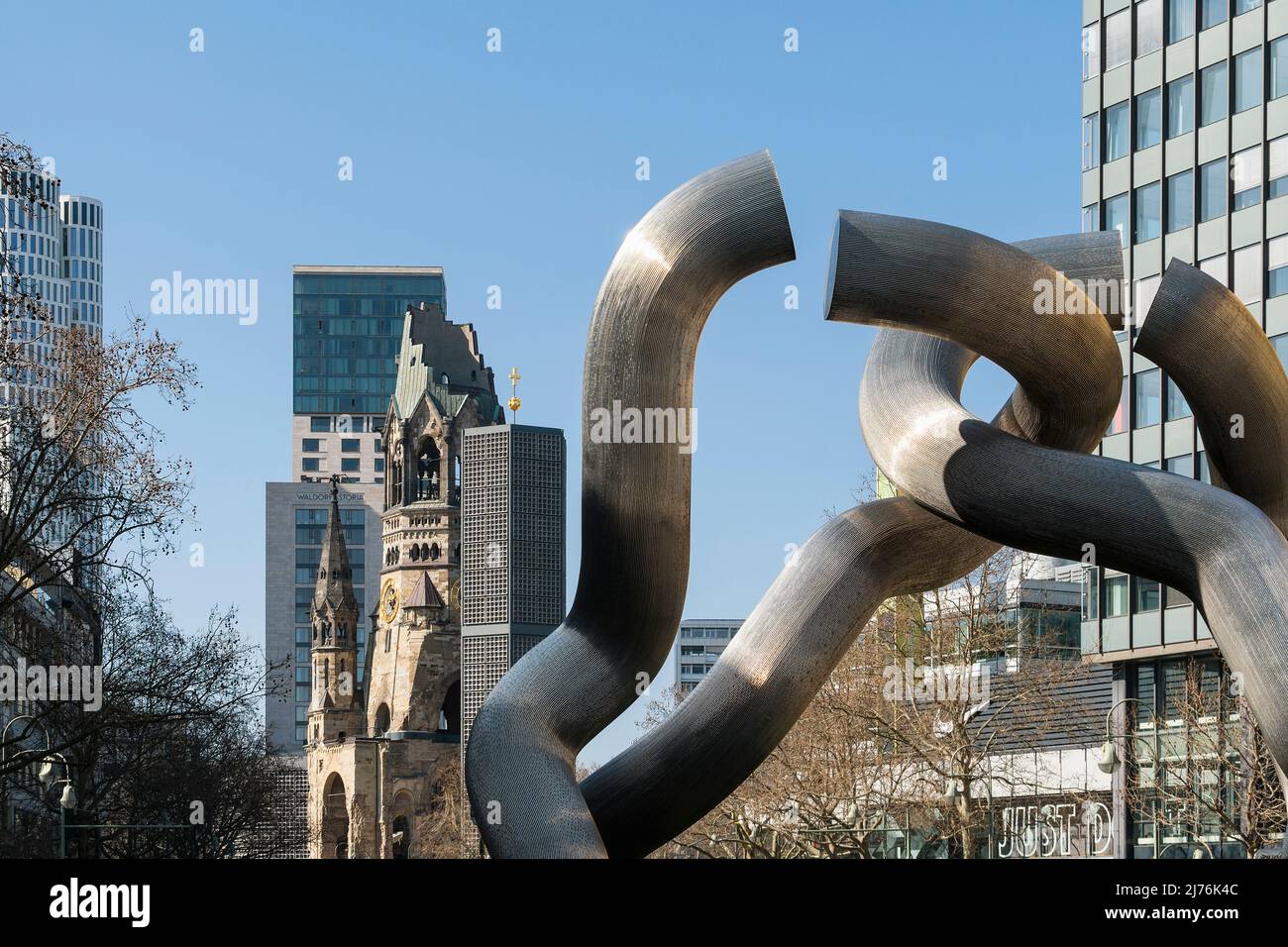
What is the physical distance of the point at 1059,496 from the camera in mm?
11930

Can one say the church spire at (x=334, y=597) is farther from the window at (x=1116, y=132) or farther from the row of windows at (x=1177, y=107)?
the window at (x=1116, y=132)

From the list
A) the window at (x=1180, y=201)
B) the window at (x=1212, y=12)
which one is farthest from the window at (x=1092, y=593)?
the window at (x=1212, y=12)

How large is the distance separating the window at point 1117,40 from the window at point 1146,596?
46.5ft

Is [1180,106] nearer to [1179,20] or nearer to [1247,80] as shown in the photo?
[1179,20]

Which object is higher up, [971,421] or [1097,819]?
[971,421]

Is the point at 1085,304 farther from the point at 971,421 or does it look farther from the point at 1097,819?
the point at 1097,819

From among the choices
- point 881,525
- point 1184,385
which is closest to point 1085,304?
point 1184,385

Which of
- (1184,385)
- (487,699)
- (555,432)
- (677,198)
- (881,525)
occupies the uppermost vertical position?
(555,432)

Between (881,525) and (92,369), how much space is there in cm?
1855

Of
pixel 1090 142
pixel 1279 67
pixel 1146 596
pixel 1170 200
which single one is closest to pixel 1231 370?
pixel 1279 67

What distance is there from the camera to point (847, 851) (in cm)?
4616

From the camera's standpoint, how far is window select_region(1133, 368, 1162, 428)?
51094mm

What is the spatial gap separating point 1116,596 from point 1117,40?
1508cm

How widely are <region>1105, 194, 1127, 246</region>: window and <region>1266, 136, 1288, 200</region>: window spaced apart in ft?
17.0
